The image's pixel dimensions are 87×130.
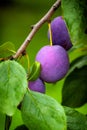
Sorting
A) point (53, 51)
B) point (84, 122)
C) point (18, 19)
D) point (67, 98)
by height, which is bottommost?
point (18, 19)

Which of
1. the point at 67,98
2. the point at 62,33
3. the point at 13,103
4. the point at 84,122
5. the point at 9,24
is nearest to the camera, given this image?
the point at 13,103

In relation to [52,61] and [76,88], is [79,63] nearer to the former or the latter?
[76,88]

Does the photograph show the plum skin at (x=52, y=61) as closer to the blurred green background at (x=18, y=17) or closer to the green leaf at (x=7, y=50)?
the green leaf at (x=7, y=50)

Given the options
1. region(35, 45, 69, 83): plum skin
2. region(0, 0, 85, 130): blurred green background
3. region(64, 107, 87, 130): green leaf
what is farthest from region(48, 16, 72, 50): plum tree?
region(0, 0, 85, 130): blurred green background

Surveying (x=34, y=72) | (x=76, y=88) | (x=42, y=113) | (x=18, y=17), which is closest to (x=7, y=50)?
(x=34, y=72)

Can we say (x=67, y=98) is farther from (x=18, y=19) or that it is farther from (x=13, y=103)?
(x=18, y=19)

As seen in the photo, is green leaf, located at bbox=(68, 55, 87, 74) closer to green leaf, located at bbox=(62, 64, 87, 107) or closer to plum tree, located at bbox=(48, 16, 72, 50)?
green leaf, located at bbox=(62, 64, 87, 107)

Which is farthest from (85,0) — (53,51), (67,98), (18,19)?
(18,19)
